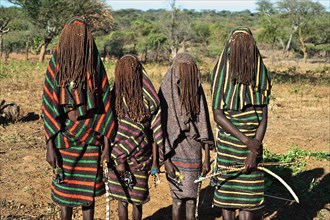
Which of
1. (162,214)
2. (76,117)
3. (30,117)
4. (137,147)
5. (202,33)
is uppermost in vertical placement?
(76,117)

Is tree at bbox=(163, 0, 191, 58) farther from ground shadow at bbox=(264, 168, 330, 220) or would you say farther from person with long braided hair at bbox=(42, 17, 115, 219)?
person with long braided hair at bbox=(42, 17, 115, 219)

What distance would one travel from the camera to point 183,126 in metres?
3.60

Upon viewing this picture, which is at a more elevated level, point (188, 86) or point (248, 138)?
point (188, 86)

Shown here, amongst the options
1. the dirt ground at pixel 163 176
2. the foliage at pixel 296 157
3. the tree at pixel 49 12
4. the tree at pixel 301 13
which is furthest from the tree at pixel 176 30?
the foliage at pixel 296 157

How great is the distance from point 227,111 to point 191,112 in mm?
348

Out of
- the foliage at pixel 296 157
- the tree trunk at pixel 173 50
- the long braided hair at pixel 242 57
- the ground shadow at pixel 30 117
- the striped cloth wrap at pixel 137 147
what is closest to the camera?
the long braided hair at pixel 242 57

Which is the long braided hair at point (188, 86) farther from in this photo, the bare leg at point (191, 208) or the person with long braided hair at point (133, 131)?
the bare leg at point (191, 208)

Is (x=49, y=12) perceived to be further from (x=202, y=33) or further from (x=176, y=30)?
(x=202, y=33)

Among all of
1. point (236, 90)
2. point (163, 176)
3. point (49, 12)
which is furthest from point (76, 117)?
point (49, 12)

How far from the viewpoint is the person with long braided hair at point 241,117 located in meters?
3.25

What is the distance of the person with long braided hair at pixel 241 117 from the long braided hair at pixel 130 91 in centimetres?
54

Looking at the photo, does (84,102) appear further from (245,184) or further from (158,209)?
(158,209)

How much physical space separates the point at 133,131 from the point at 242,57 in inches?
37.2

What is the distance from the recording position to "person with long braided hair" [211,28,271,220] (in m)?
3.25
